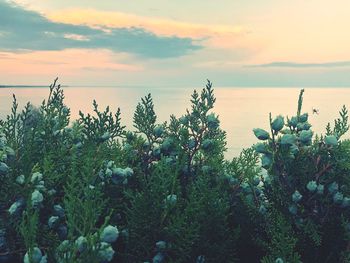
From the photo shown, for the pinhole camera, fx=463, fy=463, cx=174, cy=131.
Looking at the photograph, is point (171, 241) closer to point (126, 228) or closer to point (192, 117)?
point (126, 228)

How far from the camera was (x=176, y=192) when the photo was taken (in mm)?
4035

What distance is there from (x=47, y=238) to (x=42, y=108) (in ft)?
7.19

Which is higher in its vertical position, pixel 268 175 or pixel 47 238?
pixel 268 175

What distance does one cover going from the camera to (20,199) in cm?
382

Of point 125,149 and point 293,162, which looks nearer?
point 293,162

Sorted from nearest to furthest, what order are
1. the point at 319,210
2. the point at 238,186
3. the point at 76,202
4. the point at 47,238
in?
the point at 76,202 < the point at 47,238 < the point at 319,210 < the point at 238,186

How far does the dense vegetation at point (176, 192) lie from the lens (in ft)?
12.2

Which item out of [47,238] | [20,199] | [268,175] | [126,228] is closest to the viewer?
[47,238]

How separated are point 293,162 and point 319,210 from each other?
52 centimetres

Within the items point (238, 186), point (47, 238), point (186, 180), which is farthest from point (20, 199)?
point (238, 186)

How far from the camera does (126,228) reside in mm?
4074

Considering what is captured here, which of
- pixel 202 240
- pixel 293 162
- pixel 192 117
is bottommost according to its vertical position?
pixel 202 240

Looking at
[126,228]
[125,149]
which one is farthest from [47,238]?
[125,149]

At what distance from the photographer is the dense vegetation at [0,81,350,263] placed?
146 inches
